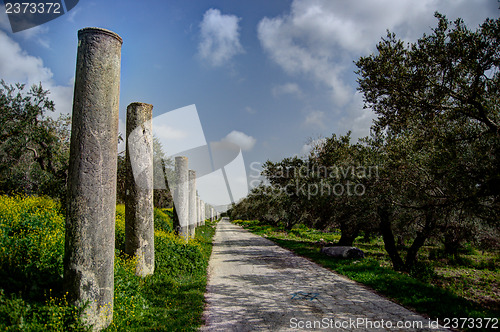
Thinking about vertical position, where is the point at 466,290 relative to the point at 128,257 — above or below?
below

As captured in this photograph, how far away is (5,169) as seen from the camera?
1605 cm

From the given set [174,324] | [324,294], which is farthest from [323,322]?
[174,324]

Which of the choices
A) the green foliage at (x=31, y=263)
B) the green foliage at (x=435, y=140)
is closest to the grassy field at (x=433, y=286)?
the green foliage at (x=435, y=140)

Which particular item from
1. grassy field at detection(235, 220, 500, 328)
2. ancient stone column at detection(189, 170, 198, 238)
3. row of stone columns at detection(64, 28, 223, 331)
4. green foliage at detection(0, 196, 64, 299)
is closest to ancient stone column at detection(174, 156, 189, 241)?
ancient stone column at detection(189, 170, 198, 238)

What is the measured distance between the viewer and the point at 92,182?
457 centimetres

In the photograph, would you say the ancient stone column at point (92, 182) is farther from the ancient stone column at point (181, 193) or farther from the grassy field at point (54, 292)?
the ancient stone column at point (181, 193)

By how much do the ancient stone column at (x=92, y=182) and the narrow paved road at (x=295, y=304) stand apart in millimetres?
1911

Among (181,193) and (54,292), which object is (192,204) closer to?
(181,193)

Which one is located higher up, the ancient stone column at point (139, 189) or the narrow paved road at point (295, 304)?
the ancient stone column at point (139, 189)

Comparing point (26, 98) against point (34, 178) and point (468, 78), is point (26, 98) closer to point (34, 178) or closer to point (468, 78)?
point (34, 178)

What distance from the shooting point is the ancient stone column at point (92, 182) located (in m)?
4.45

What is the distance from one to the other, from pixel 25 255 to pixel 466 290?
1389cm

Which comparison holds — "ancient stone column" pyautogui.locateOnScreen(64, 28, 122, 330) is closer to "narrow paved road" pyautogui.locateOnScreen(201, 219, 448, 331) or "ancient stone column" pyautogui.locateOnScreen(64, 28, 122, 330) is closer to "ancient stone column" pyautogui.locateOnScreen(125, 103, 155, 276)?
"narrow paved road" pyautogui.locateOnScreen(201, 219, 448, 331)

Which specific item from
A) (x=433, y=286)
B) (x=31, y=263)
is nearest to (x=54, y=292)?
(x=31, y=263)
